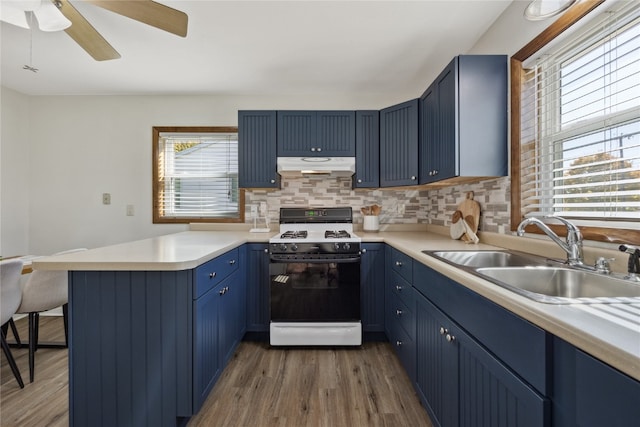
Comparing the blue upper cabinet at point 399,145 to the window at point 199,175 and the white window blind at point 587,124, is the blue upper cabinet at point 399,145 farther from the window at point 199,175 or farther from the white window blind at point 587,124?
the window at point 199,175

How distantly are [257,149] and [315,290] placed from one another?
1442 mm

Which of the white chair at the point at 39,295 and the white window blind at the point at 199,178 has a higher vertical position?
the white window blind at the point at 199,178

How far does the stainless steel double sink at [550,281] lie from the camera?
0.93 m

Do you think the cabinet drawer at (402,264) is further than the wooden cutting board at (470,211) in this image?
No

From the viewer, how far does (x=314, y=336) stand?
7.61 ft

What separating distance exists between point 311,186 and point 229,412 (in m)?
2.08

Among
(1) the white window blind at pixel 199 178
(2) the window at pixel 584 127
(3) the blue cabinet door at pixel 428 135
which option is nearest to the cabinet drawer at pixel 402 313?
(2) the window at pixel 584 127

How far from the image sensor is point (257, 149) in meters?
2.75

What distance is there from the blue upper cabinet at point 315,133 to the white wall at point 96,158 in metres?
0.42

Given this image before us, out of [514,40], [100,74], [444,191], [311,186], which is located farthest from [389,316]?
[100,74]

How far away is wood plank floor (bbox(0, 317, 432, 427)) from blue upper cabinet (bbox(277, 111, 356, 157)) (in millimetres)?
1777

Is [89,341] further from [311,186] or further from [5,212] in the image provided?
[5,212]

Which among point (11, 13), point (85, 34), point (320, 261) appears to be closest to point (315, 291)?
point (320, 261)

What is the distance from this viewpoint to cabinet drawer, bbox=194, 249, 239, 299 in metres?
1.51
